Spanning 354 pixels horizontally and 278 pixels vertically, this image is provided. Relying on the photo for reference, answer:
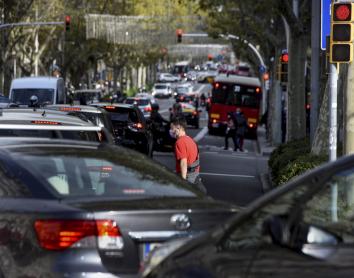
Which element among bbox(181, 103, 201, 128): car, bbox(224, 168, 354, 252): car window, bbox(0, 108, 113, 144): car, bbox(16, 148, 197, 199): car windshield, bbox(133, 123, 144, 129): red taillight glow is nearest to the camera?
bbox(224, 168, 354, 252): car window

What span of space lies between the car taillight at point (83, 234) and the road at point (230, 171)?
45.4ft

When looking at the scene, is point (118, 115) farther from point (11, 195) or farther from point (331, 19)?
point (11, 195)

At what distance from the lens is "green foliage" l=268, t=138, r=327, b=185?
59.5 feet

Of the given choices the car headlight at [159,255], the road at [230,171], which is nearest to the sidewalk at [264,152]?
the road at [230,171]

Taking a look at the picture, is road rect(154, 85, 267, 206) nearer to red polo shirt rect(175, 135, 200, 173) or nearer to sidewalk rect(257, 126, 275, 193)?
sidewalk rect(257, 126, 275, 193)

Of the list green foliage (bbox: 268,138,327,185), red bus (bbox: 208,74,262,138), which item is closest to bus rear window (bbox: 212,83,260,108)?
red bus (bbox: 208,74,262,138)

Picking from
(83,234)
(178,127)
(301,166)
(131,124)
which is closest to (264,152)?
(131,124)

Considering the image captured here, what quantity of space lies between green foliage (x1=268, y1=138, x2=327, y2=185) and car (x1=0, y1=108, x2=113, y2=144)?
656 centimetres

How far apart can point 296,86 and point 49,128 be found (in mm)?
21790

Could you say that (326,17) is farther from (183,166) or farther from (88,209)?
(88,209)

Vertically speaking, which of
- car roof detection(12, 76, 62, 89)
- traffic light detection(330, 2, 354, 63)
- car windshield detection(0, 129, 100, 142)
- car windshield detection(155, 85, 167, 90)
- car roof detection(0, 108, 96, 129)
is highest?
traffic light detection(330, 2, 354, 63)

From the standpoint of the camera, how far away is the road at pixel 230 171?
24.0 metres

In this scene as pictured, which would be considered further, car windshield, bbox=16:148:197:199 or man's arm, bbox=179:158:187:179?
man's arm, bbox=179:158:187:179

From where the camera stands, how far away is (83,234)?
7488mm
